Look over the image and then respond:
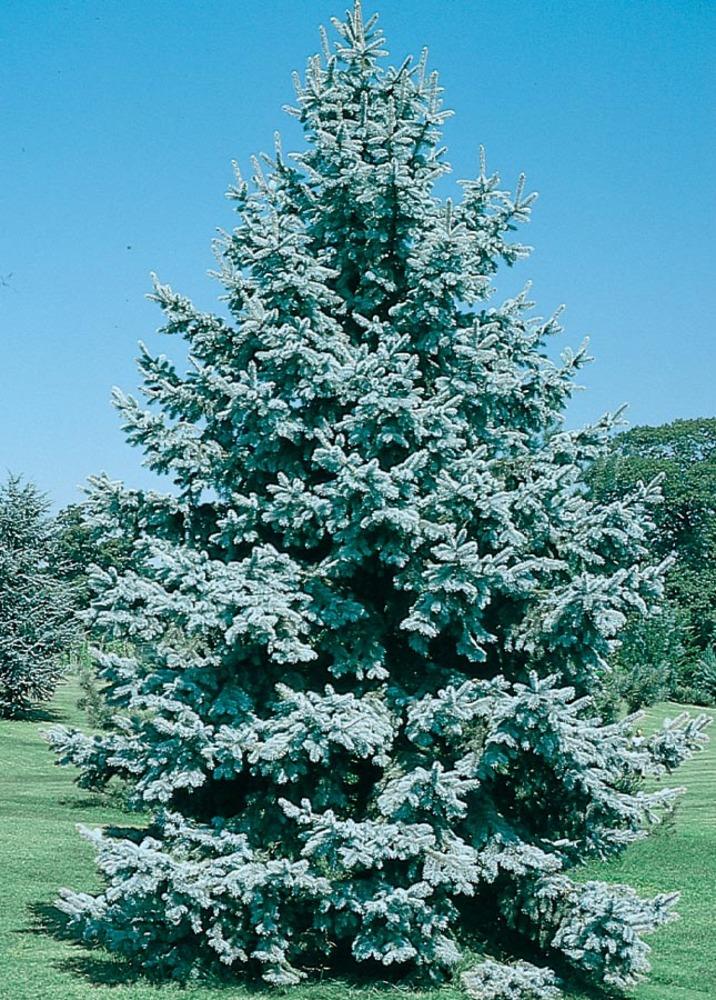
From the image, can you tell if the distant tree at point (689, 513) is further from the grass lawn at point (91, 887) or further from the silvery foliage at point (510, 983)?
the silvery foliage at point (510, 983)

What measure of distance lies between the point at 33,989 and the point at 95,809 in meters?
11.5

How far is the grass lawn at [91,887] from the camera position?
8242 millimetres

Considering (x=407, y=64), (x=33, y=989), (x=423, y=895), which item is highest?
(x=407, y=64)

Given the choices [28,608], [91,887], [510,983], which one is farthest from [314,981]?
[28,608]

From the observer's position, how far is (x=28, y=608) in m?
31.7

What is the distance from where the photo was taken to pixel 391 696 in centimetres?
857

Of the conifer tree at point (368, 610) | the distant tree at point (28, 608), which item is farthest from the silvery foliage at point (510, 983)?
the distant tree at point (28, 608)

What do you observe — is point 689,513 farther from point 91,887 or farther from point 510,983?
point 510,983

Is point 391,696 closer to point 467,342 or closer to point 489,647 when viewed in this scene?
point 489,647

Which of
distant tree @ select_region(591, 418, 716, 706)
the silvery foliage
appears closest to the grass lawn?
the silvery foliage

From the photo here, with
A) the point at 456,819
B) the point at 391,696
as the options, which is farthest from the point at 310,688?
the point at 456,819

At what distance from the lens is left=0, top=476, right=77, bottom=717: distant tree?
3097 centimetres

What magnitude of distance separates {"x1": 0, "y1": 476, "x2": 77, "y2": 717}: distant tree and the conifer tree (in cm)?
2279

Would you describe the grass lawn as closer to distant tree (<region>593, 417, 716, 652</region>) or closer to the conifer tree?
the conifer tree
